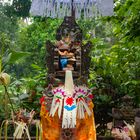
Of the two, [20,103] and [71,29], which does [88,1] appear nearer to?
[71,29]

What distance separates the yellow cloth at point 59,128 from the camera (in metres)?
3.09

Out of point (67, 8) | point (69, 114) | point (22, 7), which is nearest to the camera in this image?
point (69, 114)

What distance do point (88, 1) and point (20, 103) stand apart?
1.48m

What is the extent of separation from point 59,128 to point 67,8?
1.40m

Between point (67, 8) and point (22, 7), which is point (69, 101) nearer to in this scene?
point (67, 8)

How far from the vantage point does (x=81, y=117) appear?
3.12 meters

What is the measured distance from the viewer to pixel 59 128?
3.10m

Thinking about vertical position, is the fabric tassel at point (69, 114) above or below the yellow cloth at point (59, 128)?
above

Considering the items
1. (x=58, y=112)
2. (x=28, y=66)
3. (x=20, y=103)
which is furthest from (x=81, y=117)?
(x=28, y=66)

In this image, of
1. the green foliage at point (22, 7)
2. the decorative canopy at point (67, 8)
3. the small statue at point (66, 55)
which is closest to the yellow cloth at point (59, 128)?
the small statue at point (66, 55)

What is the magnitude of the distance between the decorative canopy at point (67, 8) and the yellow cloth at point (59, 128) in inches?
45.2

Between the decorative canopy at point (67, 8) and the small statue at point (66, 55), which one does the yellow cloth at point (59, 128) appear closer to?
the small statue at point (66, 55)

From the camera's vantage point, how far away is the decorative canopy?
358cm

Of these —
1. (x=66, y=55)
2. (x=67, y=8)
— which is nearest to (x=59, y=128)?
(x=66, y=55)
